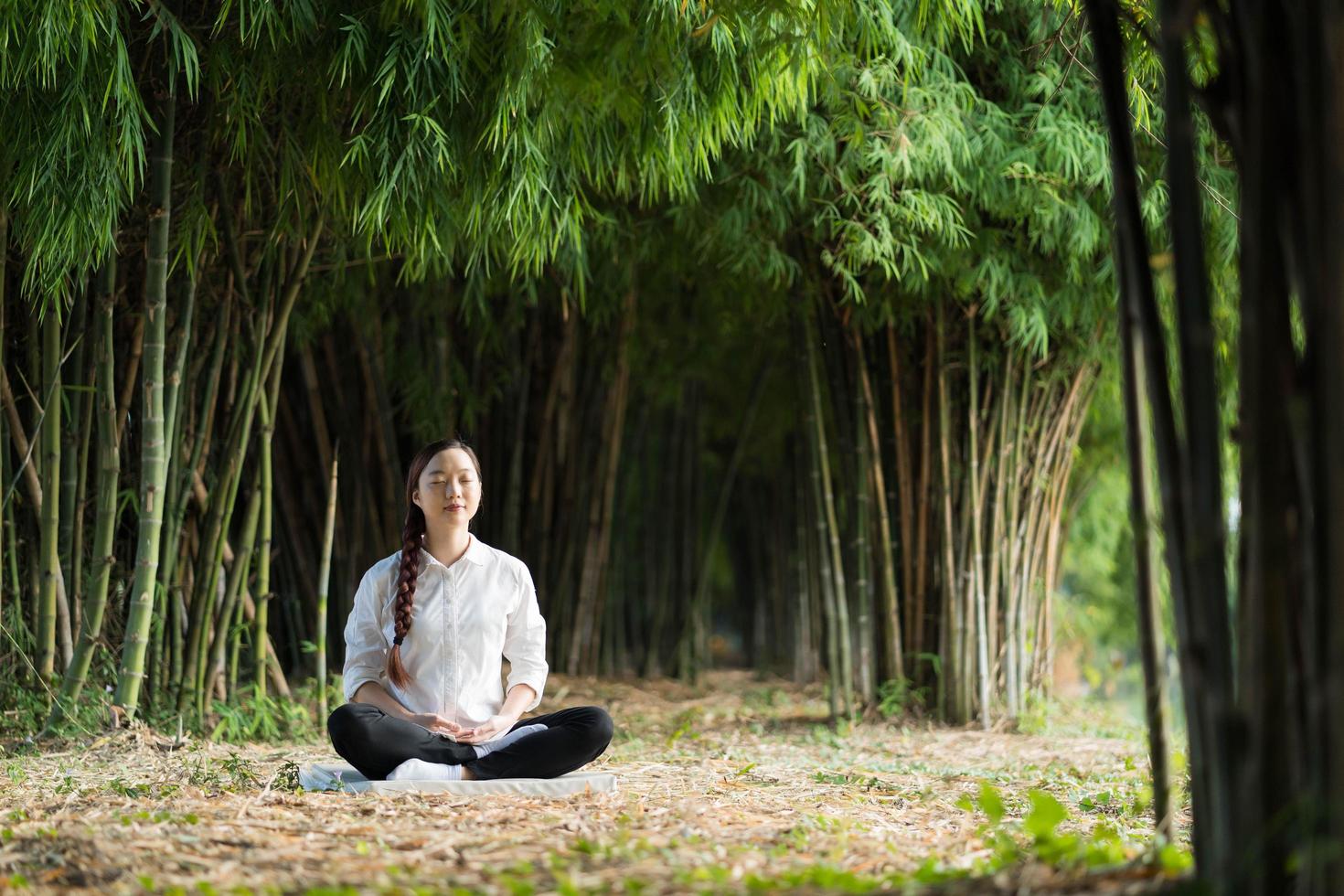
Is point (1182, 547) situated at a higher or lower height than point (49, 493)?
lower

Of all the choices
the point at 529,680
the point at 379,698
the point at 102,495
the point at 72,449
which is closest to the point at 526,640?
the point at 529,680

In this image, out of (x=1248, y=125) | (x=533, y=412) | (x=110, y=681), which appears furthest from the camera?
(x=533, y=412)

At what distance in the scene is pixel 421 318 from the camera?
5262mm

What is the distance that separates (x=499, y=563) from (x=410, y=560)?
0.65 ft

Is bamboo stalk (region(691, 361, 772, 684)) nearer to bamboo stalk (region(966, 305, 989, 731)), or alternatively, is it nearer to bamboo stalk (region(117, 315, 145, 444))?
bamboo stalk (region(966, 305, 989, 731))

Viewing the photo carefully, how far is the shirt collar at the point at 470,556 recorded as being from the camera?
9.31ft

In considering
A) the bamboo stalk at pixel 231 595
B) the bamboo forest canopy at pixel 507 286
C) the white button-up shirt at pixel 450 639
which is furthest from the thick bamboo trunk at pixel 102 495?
the white button-up shirt at pixel 450 639

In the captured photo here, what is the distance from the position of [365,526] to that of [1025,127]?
3.05 meters

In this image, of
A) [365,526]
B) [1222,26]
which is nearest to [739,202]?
[365,526]

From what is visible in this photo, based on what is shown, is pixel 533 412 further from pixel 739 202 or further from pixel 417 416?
pixel 739 202

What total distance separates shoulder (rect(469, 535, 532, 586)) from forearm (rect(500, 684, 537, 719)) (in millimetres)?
250

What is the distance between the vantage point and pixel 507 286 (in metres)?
5.25

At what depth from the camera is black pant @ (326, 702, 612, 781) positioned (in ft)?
8.50

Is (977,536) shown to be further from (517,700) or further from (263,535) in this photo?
(263,535)
